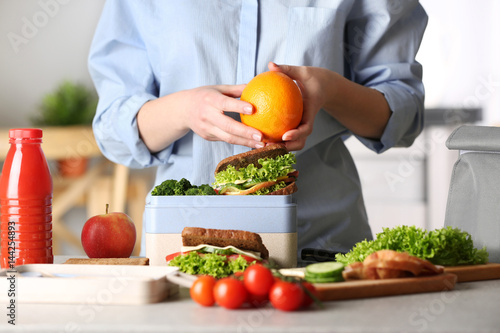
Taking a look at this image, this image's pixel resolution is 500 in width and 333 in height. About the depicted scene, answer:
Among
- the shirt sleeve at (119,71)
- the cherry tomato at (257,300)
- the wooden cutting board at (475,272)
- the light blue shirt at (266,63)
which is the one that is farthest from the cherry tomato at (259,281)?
the shirt sleeve at (119,71)

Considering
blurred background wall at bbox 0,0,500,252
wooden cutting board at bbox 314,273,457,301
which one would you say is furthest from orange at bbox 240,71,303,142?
blurred background wall at bbox 0,0,500,252

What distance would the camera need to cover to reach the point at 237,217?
1.04 m

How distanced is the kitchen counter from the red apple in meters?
0.37

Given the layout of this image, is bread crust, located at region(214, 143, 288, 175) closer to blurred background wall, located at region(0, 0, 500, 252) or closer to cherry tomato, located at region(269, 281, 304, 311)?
cherry tomato, located at region(269, 281, 304, 311)

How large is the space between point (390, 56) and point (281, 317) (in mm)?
1008

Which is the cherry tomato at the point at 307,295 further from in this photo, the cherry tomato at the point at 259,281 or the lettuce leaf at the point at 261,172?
the lettuce leaf at the point at 261,172

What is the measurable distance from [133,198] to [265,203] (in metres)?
2.75

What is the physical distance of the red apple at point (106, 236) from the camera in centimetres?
119

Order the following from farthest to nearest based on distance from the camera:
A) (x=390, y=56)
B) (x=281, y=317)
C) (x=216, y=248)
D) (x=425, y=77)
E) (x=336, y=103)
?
(x=425, y=77) < (x=390, y=56) < (x=336, y=103) < (x=216, y=248) < (x=281, y=317)

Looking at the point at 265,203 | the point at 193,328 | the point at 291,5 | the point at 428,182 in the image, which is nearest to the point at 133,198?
the point at 428,182

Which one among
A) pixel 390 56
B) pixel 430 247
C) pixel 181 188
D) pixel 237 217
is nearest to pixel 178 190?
pixel 181 188

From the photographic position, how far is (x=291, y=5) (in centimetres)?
145

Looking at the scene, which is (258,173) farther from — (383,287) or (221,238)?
(383,287)

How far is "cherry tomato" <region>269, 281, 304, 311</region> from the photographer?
0.76 metres
